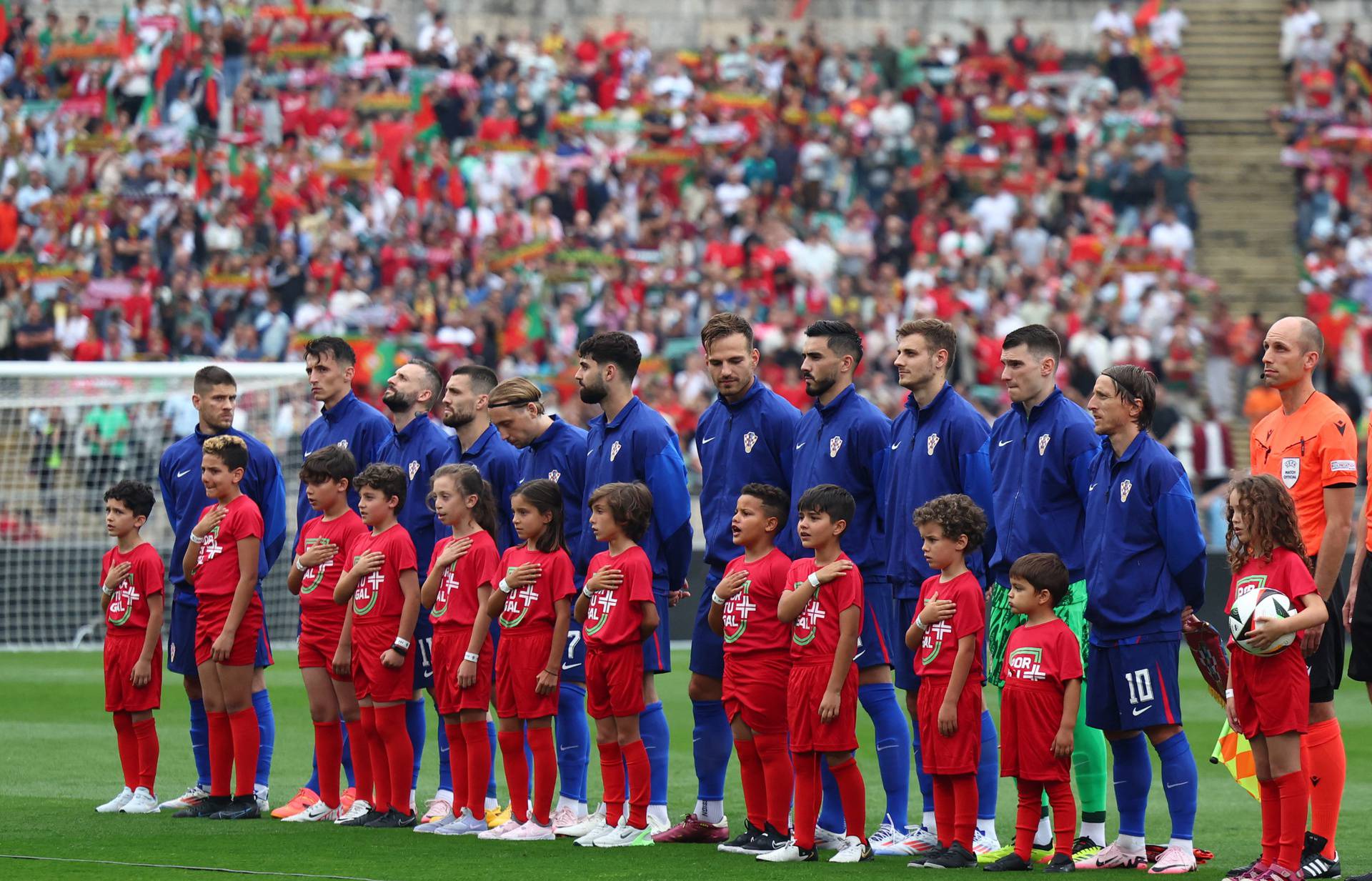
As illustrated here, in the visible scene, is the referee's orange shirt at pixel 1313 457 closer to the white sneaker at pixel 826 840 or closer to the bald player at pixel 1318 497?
the bald player at pixel 1318 497

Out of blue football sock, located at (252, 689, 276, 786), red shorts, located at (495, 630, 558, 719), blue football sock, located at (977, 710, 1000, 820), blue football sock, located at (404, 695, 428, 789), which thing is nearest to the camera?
blue football sock, located at (977, 710, 1000, 820)

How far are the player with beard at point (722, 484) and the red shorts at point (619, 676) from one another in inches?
11.2

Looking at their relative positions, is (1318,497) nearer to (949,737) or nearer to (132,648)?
(949,737)

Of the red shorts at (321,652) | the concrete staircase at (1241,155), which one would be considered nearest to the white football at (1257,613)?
the red shorts at (321,652)

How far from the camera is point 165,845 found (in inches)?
325

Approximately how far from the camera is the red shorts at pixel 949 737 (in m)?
7.61

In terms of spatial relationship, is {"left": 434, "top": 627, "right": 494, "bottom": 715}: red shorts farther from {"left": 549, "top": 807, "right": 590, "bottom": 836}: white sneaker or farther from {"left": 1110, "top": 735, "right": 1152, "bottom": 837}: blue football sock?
{"left": 1110, "top": 735, "right": 1152, "bottom": 837}: blue football sock

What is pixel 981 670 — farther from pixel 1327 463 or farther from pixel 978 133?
pixel 978 133

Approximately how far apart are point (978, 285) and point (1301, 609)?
17.6m

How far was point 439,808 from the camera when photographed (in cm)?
917

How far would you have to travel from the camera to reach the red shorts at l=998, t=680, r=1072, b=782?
293 inches

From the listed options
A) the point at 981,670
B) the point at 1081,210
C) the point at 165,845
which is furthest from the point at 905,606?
the point at 1081,210

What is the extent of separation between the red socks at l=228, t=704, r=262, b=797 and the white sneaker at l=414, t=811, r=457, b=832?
3.07ft

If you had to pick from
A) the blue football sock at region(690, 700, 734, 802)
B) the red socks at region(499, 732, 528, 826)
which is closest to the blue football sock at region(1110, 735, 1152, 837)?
the blue football sock at region(690, 700, 734, 802)
